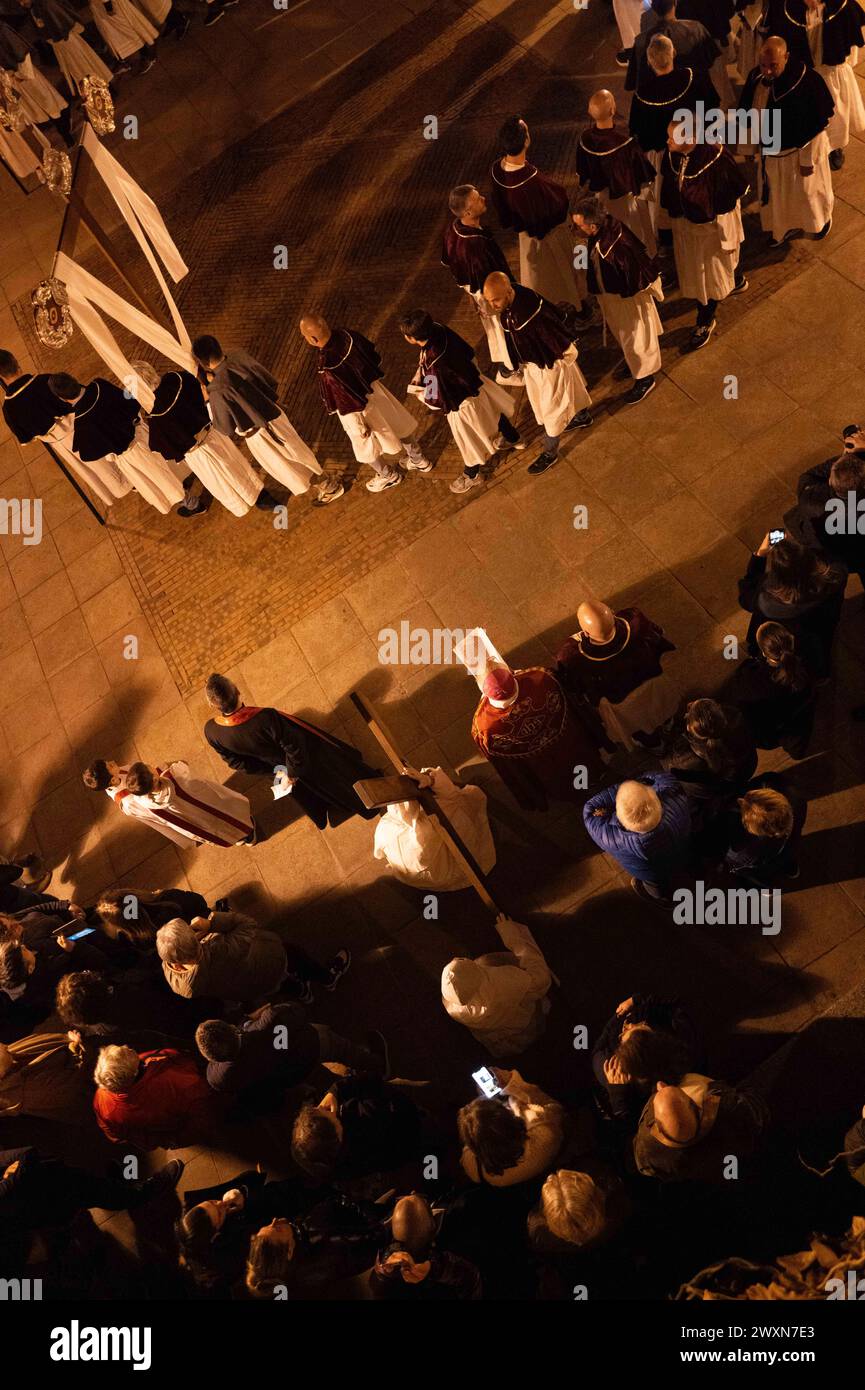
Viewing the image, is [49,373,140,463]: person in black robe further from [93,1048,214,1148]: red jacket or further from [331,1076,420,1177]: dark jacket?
[331,1076,420,1177]: dark jacket

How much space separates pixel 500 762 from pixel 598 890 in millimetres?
1111

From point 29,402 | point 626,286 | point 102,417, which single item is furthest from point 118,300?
point 626,286

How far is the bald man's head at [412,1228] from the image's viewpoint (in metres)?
4.32

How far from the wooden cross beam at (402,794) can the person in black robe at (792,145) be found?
576cm

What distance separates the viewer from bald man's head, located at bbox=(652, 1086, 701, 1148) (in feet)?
14.0

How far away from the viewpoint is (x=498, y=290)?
22.0 ft

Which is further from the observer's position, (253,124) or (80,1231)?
(253,124)

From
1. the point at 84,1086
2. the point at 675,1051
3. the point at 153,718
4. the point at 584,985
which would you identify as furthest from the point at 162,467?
the point at 675,1051

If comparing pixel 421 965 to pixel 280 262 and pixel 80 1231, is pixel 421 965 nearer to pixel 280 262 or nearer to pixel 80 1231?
pixel 80 1231

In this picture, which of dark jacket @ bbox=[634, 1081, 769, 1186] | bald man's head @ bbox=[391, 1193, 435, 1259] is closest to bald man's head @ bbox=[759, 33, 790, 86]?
dark jacket @ bbox=[634, 1081, 769, 1186]

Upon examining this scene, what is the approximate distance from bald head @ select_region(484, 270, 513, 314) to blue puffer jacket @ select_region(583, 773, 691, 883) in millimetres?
3550

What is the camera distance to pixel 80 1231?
587 cm

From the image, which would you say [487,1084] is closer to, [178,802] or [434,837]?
[434,837]

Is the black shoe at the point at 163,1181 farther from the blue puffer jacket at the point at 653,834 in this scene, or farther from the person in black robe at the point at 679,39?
the person in black robe at the point at 679,39
